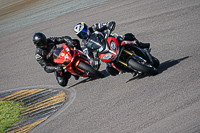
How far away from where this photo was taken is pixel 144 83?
7.40 meters

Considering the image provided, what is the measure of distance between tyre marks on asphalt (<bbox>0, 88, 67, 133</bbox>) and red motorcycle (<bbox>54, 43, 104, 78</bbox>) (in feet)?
2.33

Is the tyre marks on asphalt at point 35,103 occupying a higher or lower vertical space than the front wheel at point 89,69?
lower

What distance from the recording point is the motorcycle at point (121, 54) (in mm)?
7258

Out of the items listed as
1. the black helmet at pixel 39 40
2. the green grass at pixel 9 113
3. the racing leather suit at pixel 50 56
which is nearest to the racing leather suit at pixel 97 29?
the racing leather suit at pixel 50 56

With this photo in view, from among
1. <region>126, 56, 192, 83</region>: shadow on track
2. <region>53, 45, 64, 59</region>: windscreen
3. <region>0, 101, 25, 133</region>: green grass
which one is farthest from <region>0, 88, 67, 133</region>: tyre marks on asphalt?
<region>126, 56, 192, 83</region>: shadow on track

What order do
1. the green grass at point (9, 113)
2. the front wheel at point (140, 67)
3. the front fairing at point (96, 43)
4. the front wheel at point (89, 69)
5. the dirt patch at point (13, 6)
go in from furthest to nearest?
the dirt patch at point (13, 6) < the front wheel at point (89, 69) < the green grass at point (9, 113) < the front fairing at point (96, 43) < the front wheel at point (140, 67)

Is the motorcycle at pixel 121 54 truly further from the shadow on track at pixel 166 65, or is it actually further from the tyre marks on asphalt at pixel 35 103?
the tyre marks on asphalt at pixel 35 103

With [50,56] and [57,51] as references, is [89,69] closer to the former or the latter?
[57,51]

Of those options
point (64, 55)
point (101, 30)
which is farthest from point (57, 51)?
point (101, 30)

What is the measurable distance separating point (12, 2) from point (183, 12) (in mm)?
16821

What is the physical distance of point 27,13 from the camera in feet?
68.3

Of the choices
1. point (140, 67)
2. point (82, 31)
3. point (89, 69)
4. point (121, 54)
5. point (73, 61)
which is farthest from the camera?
point (73, 61)

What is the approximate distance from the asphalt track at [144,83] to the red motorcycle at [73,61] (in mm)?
323

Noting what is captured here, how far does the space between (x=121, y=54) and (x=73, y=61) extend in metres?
1.87
